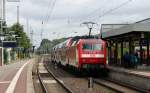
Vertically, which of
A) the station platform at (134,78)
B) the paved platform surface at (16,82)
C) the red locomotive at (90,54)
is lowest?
the paved platform surface at (16,82)

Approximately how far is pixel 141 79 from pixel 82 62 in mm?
9359

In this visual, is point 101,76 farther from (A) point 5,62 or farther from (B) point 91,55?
(A) point 5,62

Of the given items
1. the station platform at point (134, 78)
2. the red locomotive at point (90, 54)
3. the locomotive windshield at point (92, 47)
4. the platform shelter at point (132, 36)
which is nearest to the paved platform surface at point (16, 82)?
the red locomotive at point (90, 54)

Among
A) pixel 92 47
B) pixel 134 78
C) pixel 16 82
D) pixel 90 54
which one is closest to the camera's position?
pixel 134 78

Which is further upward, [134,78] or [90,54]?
[90,54]

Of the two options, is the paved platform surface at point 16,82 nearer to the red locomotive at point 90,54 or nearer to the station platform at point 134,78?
the red locomotive at point 90,54

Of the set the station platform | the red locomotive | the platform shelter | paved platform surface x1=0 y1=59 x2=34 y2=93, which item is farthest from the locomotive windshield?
paved platform surface x1=0 y1=59 x2=34 y2=93

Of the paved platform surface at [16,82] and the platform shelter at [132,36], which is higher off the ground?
the platform shelter at [132,36]

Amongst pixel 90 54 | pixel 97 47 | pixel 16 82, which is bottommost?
pixel 16 82

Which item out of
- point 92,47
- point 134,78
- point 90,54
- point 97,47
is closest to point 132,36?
point 97,47

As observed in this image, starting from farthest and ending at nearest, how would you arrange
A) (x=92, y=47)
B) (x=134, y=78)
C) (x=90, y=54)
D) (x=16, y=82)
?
(x=92, y=47) < (x=90, y=54) < (x=16, y=82) < (x=134, y=78)

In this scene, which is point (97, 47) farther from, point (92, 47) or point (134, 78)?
point (134, 78)

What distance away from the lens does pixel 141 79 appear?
86.2 ft

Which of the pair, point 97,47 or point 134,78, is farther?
point 97,47
